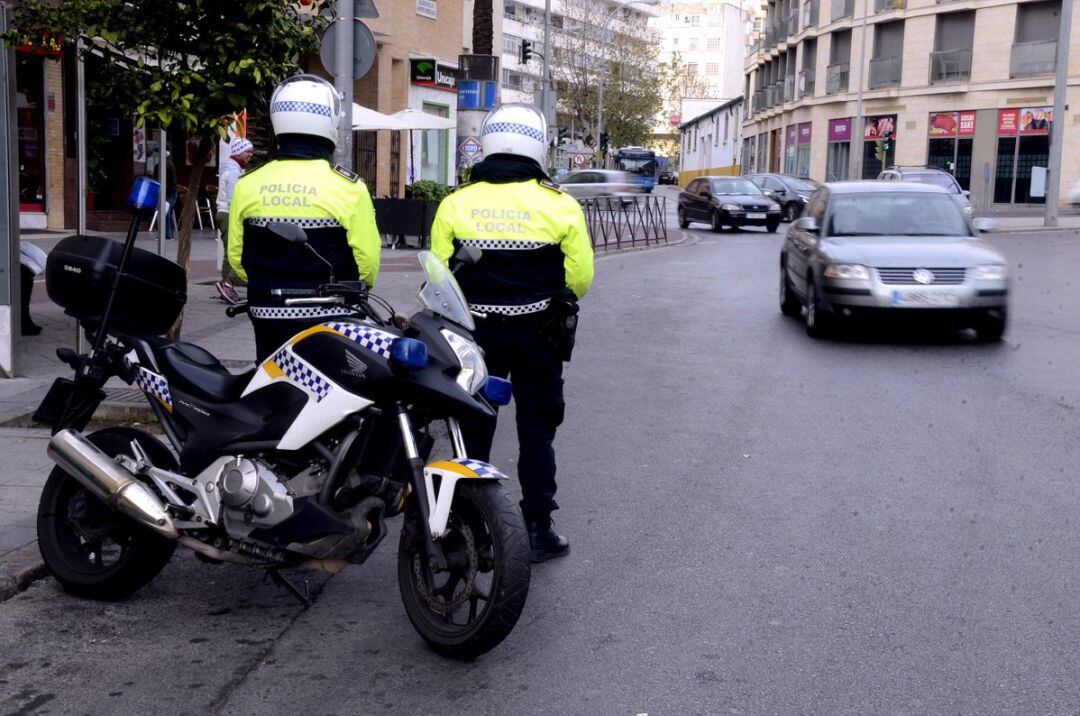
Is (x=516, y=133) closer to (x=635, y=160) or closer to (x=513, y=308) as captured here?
(x=513, y=308)

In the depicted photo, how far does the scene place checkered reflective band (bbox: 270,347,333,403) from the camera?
171 inches

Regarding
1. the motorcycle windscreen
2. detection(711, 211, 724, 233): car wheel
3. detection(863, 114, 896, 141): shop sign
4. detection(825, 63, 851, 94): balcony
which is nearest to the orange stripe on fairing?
the motorcycle windscreen

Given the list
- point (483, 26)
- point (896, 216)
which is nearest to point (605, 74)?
point (483, 26)

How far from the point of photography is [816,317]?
498 inches

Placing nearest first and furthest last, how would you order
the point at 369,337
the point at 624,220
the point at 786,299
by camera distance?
the point at 369,337
the point at 786,299
the point at 624,220

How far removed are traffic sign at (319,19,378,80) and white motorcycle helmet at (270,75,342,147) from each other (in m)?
4.57

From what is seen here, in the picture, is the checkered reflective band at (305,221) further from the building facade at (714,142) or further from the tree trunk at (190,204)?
the building facade at (714,142)

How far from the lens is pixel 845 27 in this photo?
55875mm

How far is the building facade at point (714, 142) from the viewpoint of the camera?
83062 millimetres

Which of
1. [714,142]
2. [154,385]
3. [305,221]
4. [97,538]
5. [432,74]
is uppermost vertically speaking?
[714,142]

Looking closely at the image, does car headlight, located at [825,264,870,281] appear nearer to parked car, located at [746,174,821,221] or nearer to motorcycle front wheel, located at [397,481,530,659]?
motorcycle front wheel, located at [397,481,530,659]

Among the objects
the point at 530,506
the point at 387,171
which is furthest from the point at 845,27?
the point at 530,506

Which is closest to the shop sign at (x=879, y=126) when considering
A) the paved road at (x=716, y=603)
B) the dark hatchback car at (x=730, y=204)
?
the dark hatchback car at (x=730, y=204)

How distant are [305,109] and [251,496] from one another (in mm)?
1725
